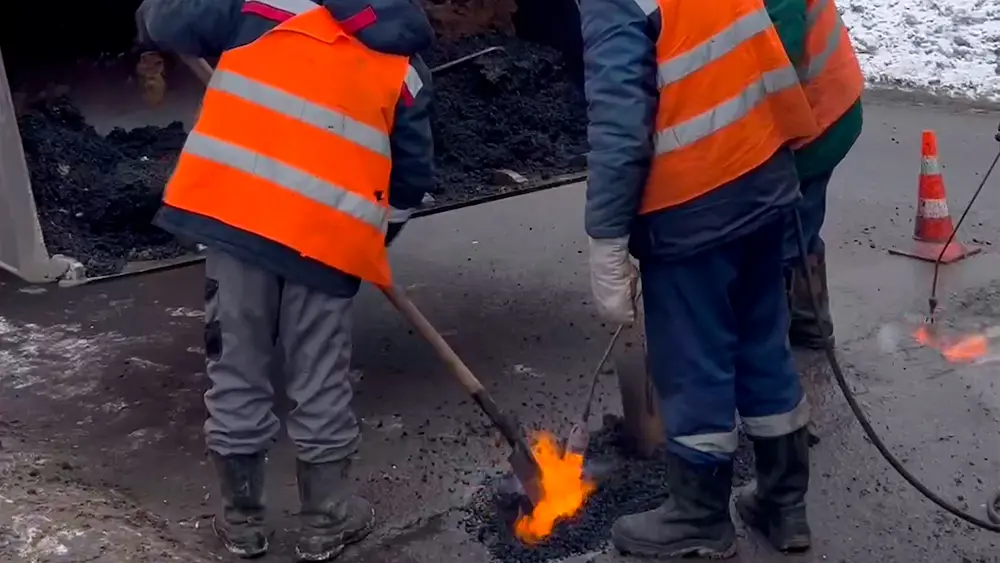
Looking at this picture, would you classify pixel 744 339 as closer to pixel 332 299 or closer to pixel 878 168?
pixel 332 299

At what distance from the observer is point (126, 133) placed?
5578mm

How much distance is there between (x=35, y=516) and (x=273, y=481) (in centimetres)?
67

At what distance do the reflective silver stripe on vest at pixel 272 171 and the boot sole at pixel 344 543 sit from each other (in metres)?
0.89

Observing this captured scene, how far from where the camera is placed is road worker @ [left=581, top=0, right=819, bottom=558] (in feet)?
9.39

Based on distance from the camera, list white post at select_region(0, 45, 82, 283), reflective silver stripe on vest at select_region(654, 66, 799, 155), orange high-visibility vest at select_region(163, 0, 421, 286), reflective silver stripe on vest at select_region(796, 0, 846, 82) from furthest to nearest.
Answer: white post at select_region(0, 45, 82, 283) → reflective silver stripe on vest at select_region(796, 0, 846, 82) → orange high-visibility vest at select_region(163, 0, 421, 286) → reflective silver stripe on vest at select_region(654, 66, 799, 155)

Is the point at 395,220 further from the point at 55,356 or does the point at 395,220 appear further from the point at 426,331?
the point at 55,356

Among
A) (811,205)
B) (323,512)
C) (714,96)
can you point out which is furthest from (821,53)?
(323,512)

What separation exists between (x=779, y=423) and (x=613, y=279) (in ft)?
2.03

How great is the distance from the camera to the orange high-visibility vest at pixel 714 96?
286 cm

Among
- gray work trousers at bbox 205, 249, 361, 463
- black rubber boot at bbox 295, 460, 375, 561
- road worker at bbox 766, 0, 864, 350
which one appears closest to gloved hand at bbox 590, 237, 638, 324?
road worker at bbox 766, 0, 864, 350

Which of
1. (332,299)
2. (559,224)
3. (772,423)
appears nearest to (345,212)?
(332,299)

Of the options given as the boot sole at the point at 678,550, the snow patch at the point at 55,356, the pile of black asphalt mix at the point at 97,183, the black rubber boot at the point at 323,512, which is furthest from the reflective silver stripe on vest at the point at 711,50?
the snow patch at the point at 55,356

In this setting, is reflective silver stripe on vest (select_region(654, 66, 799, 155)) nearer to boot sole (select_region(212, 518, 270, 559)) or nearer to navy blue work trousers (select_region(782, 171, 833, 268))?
navy blue work trousers (select_region(782, 171, 833, 268))

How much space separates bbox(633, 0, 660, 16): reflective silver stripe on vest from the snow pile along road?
6780 mm
